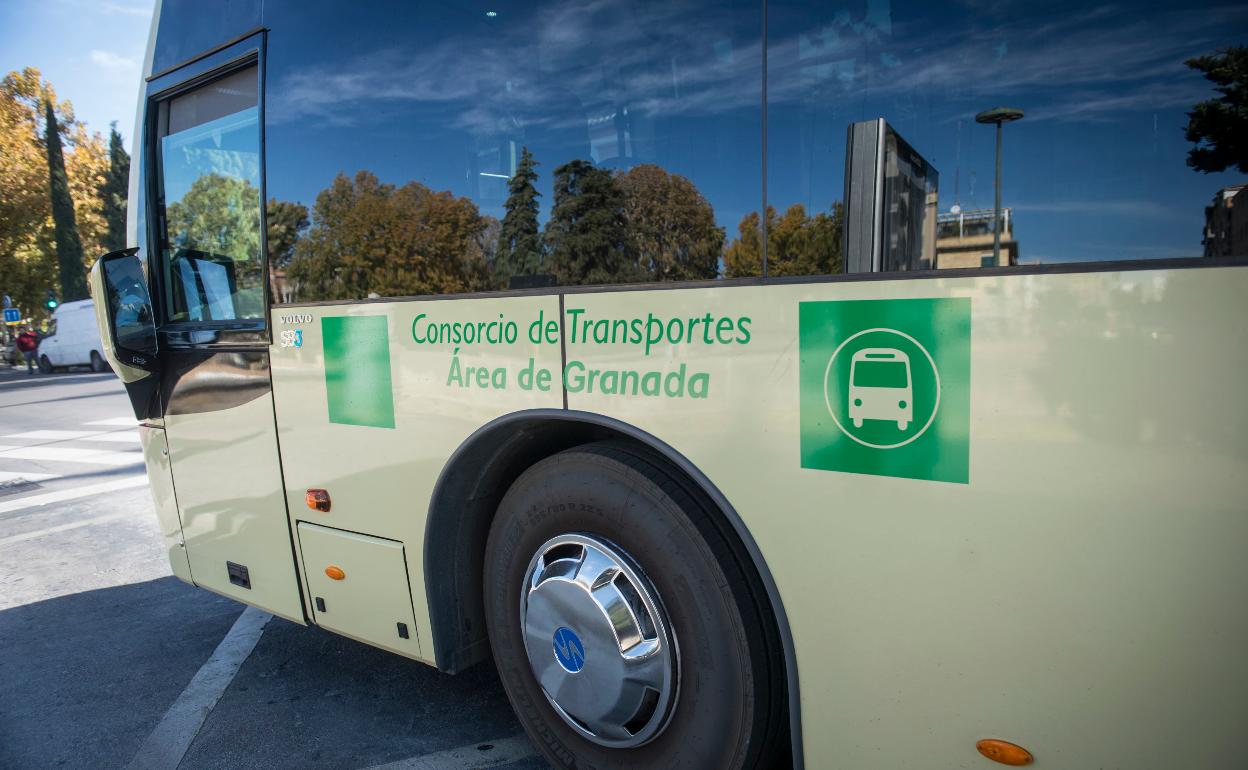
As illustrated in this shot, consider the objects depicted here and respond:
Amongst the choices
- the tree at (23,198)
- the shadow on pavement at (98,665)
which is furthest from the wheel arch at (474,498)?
the tree at (23,198)

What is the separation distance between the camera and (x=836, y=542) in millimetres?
1845

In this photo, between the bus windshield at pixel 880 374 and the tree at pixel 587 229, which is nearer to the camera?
the bus windshield at pixel 880 374

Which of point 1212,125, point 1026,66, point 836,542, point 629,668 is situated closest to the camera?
point 1212,125

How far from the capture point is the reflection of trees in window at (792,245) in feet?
5.88

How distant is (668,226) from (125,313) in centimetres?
270

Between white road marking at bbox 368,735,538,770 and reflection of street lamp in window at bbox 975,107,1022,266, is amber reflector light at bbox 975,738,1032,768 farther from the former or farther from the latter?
white road marking at bbox 368,735,538,770

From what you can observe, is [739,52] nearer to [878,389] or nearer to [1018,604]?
[878,389]

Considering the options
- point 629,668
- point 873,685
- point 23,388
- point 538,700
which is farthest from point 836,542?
point 23,388

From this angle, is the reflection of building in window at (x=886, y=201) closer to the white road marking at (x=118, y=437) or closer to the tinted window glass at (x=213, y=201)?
the tinted window glass at (x=213, y=201)

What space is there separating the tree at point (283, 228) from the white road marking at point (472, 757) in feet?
6.39

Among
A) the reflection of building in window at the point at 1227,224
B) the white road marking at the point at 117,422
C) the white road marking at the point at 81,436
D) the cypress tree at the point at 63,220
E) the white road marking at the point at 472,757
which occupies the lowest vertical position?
the white road marking at the point at 117,422

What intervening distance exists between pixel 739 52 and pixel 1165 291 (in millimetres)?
1051

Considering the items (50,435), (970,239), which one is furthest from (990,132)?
(50,435)

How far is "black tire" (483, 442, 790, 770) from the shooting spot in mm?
2074
